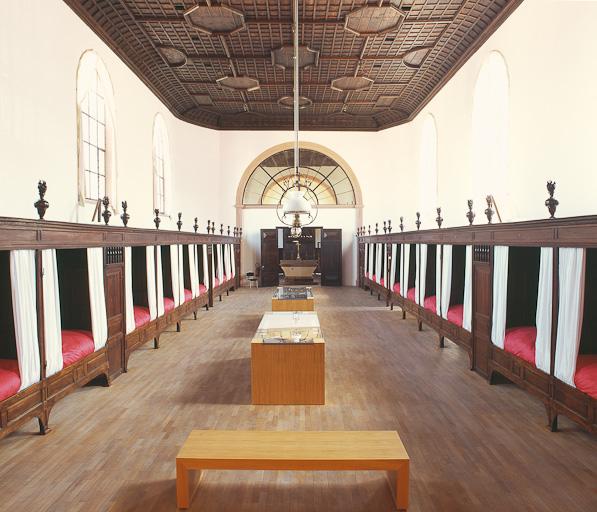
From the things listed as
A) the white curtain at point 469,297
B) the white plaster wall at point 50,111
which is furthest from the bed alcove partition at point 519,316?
the white plaster wall at point 50,111

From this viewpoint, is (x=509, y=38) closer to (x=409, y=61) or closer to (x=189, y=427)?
(x=409, y=61)

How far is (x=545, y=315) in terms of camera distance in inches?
182

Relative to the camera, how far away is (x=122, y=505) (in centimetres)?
321

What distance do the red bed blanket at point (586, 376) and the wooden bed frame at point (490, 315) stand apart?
0.18 ft

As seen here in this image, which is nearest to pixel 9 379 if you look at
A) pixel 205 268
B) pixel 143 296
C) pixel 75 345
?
pixel 75 345

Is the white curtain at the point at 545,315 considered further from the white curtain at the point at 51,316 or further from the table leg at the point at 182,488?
the white curtain at the point at 51,316

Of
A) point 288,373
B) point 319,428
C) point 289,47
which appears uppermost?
point 289,47

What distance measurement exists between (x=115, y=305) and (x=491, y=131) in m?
7.71

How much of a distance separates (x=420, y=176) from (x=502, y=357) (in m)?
9.87

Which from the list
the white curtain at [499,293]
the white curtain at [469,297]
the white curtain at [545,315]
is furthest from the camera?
the white curtain at [469,297]

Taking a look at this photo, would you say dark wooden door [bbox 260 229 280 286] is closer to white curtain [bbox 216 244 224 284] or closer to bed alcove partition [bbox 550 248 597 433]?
white curtain [bbox 216 244 224 284]

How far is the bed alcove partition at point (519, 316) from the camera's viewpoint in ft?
15.3

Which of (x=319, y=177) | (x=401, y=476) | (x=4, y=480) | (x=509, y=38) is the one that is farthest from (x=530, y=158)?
(x=319, y=177)

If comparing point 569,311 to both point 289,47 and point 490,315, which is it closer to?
point 490,315
